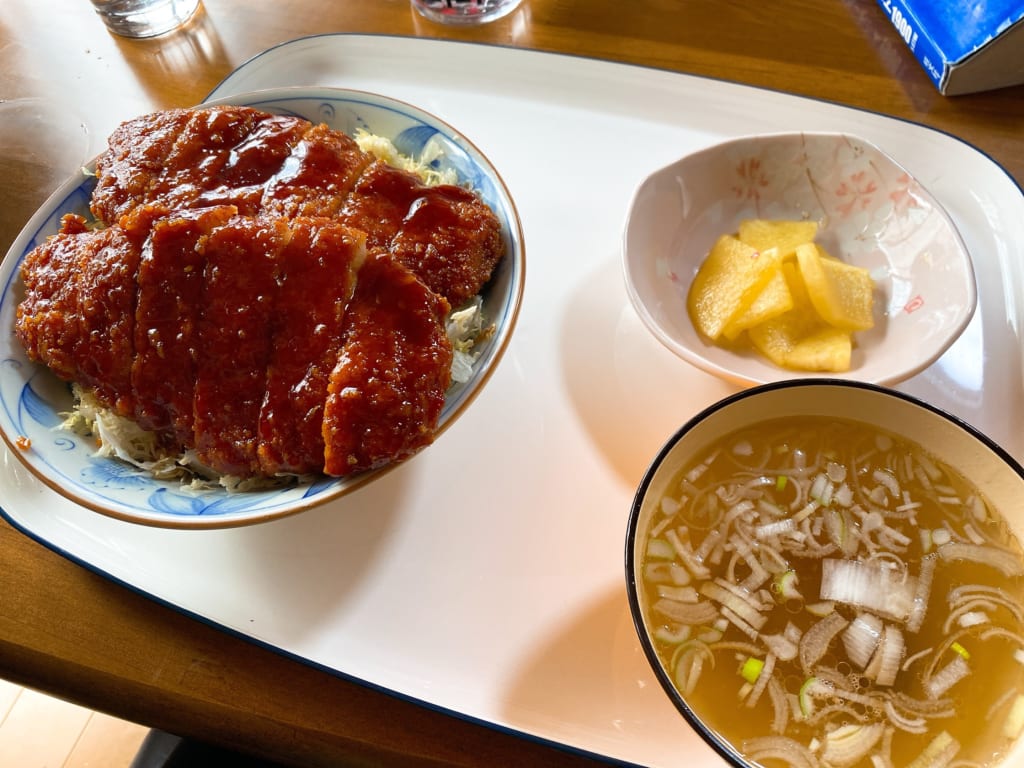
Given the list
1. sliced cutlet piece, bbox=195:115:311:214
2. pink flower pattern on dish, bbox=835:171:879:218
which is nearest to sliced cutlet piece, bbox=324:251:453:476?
sliced cutlet piece, bbox=195:115:311:214

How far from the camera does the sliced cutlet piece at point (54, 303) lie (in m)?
1.33

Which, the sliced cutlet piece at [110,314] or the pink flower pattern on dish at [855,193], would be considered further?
the pink flower pattern on dish at [855,193]

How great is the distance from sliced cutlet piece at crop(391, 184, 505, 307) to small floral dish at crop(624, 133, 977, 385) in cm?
28

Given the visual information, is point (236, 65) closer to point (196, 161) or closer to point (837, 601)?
point (196, 161)

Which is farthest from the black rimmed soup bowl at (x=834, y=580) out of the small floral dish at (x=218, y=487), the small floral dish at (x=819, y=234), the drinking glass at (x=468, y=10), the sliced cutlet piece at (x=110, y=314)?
the drinking glass at (x=468, y=10)

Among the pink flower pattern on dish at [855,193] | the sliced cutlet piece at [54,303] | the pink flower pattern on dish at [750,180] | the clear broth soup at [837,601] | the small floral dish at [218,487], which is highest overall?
the sliced cutlet piece at [54,303]

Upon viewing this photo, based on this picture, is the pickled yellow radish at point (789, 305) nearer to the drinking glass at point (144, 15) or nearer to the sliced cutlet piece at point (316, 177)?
the sliced cutlet piece at point (316, 177)

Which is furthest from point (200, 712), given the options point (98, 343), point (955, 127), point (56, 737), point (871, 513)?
point (955, 127)

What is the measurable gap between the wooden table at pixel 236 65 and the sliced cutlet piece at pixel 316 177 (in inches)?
29.3

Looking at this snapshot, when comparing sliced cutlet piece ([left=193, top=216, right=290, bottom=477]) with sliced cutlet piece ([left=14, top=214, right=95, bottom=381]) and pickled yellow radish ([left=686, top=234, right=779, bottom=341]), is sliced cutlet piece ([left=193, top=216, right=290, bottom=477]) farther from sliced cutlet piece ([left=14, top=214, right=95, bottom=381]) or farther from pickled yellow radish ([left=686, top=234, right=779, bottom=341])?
pickled yellow radish ([left=686, top=234, right=779, bottom=341])

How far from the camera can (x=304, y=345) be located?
1.21 m

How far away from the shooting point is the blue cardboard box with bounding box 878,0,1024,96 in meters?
1.69

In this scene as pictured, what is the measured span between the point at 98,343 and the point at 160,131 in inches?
19.4

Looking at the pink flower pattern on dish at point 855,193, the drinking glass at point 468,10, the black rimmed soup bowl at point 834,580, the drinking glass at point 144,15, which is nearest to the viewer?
the black rimmed soup bowl at point 834,580
